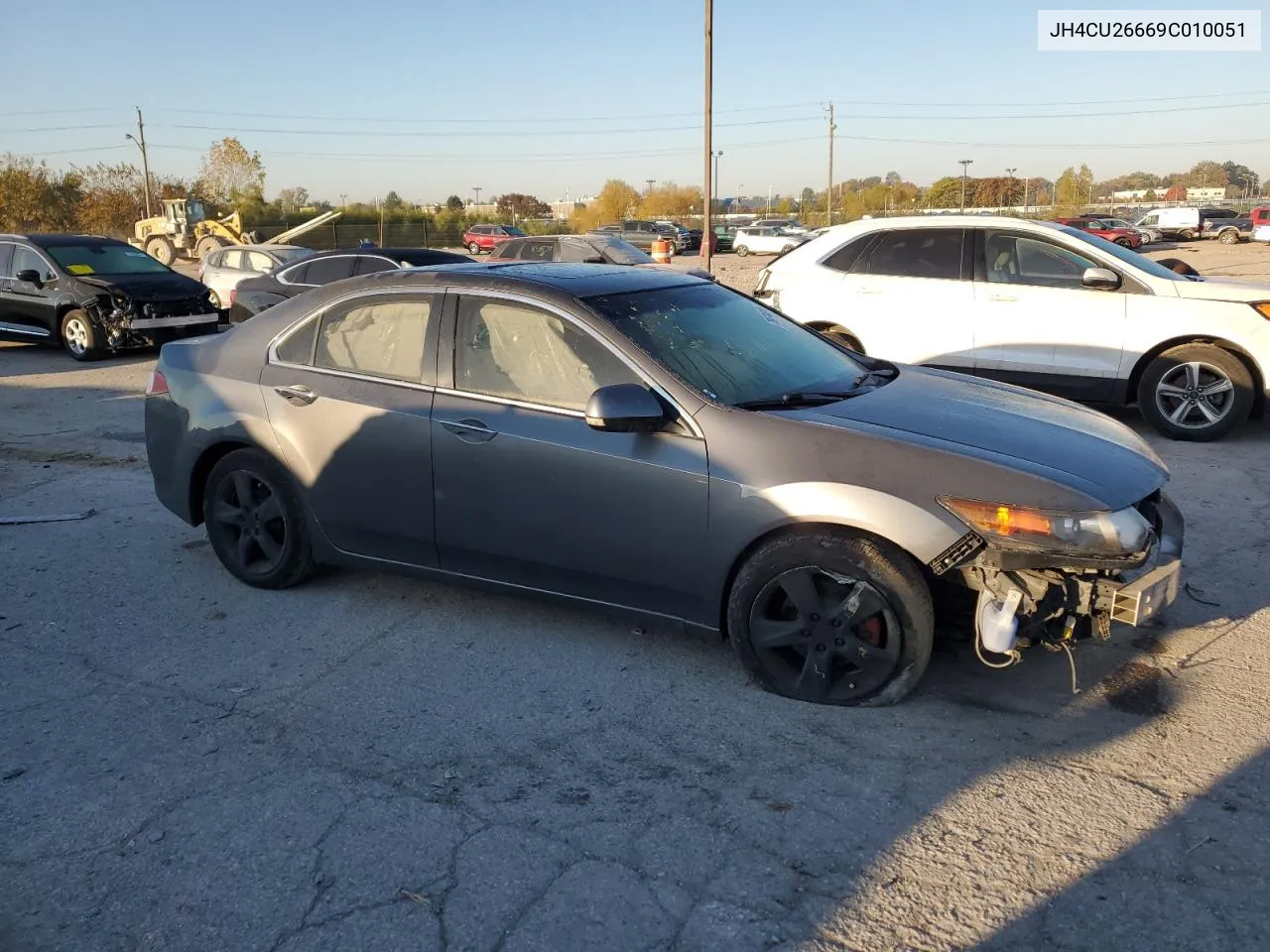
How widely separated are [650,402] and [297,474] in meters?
1.93

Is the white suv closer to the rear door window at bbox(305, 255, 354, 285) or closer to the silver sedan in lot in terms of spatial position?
the rear door window at bbox(305, 255, 354, 285)

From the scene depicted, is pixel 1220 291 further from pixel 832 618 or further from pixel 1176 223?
pixel 1176 223

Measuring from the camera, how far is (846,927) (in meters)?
2.71

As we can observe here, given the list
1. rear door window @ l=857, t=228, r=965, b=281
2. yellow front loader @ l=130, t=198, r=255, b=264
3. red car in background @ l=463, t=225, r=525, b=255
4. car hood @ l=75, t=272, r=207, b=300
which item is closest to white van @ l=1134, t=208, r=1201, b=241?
red car in background @ l=463, t=225, r=525, b=255

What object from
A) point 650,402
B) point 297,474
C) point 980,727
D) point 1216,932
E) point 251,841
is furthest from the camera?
point 297,474

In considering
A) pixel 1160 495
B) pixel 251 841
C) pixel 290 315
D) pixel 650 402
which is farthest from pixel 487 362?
pixel 1160 495

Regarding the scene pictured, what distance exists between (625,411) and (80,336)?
12.4 m

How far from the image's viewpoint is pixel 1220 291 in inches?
322

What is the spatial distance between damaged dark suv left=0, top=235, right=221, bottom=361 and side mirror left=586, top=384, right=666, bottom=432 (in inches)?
468

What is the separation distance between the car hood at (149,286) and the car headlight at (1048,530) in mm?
13132

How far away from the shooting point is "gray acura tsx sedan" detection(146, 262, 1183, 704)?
368 centimetres

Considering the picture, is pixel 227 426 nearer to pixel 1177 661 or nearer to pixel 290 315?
pixel 290 315

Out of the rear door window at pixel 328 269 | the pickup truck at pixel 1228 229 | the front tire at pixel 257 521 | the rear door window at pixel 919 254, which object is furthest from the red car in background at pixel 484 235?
the front tire at pixel 257 521

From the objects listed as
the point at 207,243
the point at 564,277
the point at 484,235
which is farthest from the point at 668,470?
the point at 484,235
